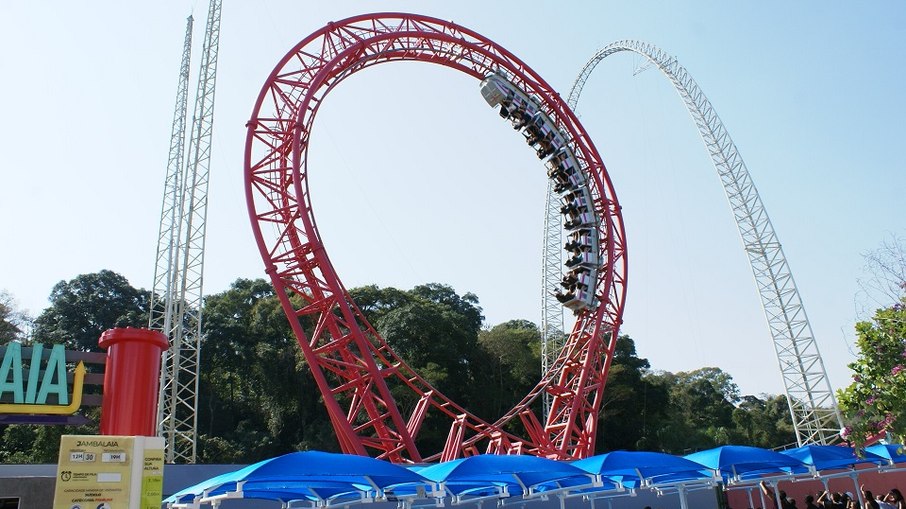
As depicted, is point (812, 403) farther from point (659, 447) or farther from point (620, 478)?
point (620, 478)

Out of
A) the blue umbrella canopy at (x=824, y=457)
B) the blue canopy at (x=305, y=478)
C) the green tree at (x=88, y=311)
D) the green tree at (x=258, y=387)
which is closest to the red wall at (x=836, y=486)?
the blue umbrella canopy at (x=824, y=457)

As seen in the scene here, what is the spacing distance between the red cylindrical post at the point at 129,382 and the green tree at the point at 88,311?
1115 inches

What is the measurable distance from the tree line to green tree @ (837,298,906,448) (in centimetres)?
2233

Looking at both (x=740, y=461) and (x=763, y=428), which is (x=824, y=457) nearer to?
(x=740, y=461)

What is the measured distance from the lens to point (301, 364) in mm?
34250

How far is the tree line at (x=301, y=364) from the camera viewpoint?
113 feet

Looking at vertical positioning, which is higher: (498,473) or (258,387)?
(258,387)

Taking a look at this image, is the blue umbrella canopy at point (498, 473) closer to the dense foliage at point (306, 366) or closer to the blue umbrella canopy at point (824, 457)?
the blue umbrella canopy at point (824, 457)

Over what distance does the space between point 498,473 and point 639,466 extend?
2499 millimetres

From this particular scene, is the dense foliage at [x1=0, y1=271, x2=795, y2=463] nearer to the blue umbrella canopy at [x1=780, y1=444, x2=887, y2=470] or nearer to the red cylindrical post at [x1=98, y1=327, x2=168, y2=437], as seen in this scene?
the blue umbrella canopy at [x1=780, y1=444, x2=887, y2=470]

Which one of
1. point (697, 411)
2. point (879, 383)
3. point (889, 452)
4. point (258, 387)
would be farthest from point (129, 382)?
point (697, 411)

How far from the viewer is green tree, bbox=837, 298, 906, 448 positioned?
11164 mm

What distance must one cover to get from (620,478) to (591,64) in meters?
30.7

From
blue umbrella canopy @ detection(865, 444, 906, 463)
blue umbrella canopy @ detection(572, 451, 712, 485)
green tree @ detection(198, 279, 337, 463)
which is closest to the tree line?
green tree @ detection(198, 279, 337, 463)
